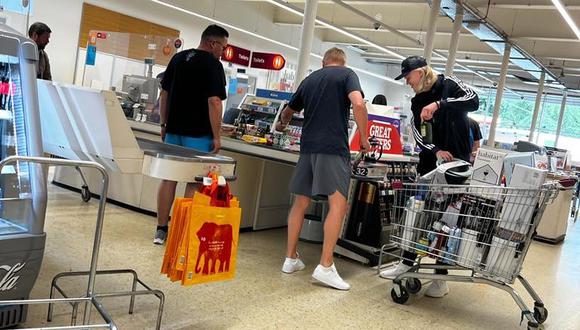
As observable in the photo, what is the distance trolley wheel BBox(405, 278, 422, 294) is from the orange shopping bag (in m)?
1.61

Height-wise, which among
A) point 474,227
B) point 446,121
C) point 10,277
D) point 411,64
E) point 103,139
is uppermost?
point 411,64

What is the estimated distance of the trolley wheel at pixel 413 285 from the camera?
3.48 metres

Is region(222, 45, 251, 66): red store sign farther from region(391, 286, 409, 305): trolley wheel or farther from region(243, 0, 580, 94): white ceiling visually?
region(391, 286, 409, 305): trolley wheel

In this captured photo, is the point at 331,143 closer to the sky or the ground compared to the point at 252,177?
closer to the sky

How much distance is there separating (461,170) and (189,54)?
7.01 ft

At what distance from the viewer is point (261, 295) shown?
10.4 ft

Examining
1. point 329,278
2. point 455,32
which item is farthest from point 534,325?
point 455,32

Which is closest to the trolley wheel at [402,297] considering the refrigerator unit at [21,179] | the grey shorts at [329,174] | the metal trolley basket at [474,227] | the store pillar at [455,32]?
the metal trolley basket at [474,227]

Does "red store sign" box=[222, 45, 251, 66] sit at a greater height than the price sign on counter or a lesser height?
greater

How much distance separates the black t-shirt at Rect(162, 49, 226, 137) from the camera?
3.76 meters

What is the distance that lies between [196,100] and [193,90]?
0.08 metres

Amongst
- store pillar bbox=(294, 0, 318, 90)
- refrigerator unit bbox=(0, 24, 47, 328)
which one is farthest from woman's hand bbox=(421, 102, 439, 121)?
store pillar bbox=(294, 0, 318, 90)

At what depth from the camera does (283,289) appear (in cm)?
337

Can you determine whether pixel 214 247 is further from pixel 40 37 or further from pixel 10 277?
pixel 40 37
